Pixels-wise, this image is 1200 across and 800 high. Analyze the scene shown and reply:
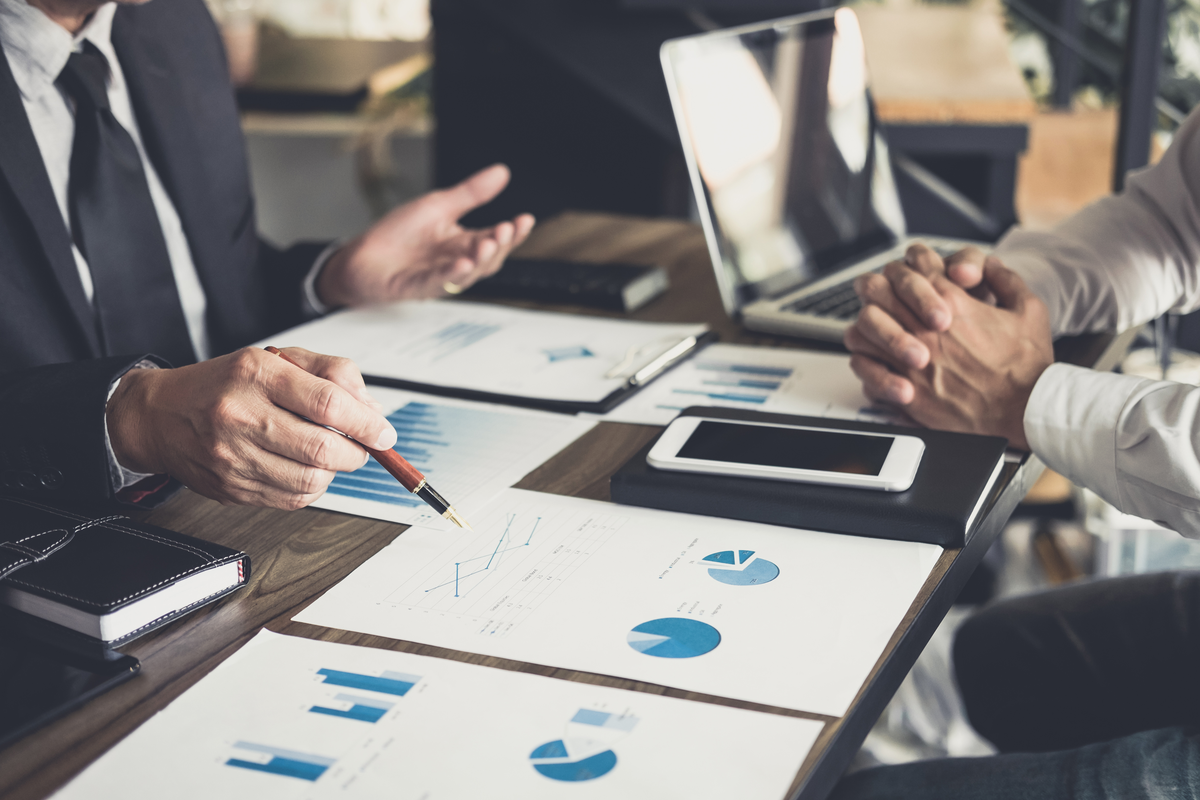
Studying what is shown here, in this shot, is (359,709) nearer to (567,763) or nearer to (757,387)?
(567,763)

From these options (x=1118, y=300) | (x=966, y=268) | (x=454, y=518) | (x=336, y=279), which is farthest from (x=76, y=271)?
(x=1118, y=300)

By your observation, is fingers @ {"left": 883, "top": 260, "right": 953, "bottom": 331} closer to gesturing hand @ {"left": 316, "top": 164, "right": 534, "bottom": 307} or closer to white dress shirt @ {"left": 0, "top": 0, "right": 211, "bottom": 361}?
gesturing hand @ {"left": 316, "top": 164, "right": 534, "bottom": 307}

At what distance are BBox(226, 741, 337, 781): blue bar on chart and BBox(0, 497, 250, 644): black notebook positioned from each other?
137 mm

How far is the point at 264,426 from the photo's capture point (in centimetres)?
72

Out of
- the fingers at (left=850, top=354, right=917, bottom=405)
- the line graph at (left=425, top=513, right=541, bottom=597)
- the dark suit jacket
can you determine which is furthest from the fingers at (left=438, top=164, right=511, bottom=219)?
the line graph at (left=425, top=513, right=541, bottom=597)

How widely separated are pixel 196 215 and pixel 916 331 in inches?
36.4

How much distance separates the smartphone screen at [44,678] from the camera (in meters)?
0.56

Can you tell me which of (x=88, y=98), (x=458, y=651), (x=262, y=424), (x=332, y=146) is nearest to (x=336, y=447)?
(x=262, y=424)

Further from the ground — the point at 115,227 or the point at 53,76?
the point at 53,76

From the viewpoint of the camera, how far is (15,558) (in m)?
0.66

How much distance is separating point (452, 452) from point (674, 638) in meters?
0.34

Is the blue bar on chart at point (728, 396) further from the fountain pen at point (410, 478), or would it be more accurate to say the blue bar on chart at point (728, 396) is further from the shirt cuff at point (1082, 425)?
the fountain pen at point (410, 478)

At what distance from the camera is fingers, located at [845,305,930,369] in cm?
95

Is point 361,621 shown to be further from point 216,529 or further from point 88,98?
point 88,98
